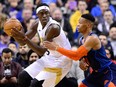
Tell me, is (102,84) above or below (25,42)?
below

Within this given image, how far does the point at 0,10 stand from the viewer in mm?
14820

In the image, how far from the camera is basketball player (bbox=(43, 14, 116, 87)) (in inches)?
346

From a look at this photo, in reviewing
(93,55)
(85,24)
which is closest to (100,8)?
(85,24)

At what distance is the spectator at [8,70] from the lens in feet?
36.1

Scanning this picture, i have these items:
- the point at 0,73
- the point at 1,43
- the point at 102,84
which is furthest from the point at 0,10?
the point at 102,84

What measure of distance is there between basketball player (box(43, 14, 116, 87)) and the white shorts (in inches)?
21.9

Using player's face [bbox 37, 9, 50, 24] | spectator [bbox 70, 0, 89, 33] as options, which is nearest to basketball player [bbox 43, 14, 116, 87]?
player's face [bbox 37, 9, 50, 24]

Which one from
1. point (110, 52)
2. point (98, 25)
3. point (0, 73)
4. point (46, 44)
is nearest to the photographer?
point (46, 44)

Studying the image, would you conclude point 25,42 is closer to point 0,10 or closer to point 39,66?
point 39,66

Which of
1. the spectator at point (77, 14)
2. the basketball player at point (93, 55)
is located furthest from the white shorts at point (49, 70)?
the spectator at point (77, 14)

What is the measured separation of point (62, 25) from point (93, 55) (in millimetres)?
5240

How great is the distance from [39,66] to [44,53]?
0.28 meters

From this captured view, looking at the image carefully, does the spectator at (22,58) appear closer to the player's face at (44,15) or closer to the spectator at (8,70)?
the spectator at (8,70)

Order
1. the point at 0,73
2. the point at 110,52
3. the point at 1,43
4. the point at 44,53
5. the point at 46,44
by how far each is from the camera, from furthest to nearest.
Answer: the point at 1,43, the point at 110,52, the point at 0,73, the point at 44,53, the point at 46,44
